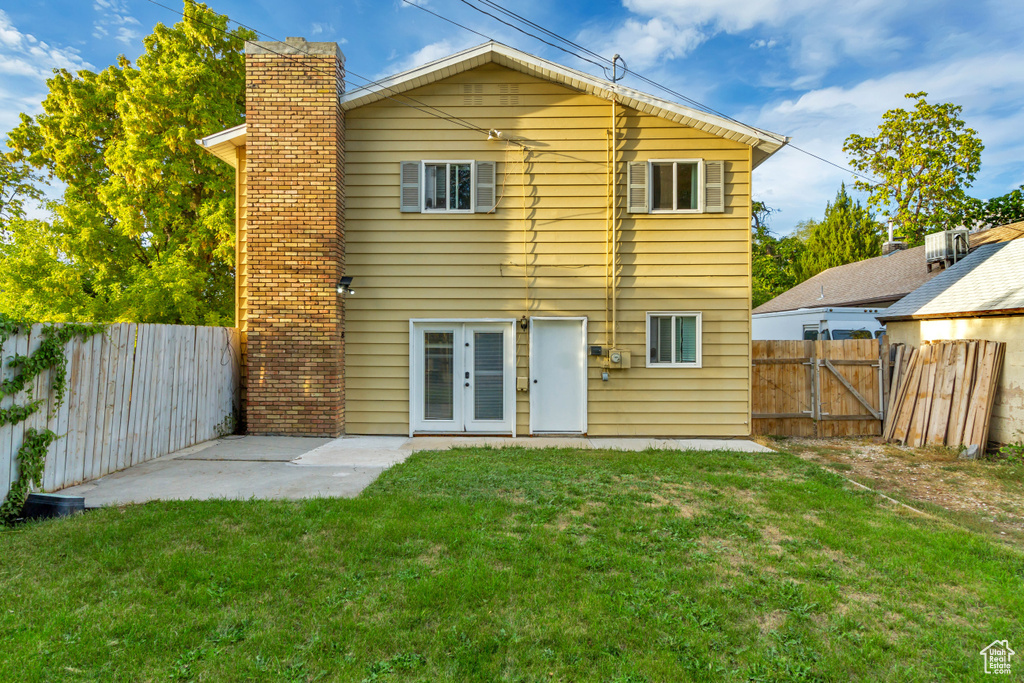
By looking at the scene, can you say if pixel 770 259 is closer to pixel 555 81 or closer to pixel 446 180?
pixel 555 81

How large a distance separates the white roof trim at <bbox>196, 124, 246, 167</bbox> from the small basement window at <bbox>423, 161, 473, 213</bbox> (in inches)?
131

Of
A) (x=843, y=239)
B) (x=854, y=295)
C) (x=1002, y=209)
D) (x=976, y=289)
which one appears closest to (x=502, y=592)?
(x=976, y=289)

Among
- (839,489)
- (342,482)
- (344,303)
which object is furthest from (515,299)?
(839,489)

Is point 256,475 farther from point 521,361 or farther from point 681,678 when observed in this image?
point 681,678

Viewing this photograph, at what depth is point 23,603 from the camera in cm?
312

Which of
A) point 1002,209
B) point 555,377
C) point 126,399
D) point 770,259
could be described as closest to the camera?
point 126,399

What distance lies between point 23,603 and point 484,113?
8.72m

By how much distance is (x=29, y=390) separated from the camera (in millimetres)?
4996

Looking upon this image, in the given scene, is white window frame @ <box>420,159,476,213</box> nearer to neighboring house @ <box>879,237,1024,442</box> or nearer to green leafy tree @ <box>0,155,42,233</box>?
neighboring house @ <box>879,237,1024,442</box>

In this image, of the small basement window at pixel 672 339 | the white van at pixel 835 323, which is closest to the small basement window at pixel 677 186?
the small basement window at pixel 672 339

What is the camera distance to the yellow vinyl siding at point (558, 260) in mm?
9266

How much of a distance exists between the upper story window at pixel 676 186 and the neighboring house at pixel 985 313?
4710 mm

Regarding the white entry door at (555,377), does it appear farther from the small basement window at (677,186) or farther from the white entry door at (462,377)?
the small basement window at (677,186)

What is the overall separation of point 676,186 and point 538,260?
9.21 feet
